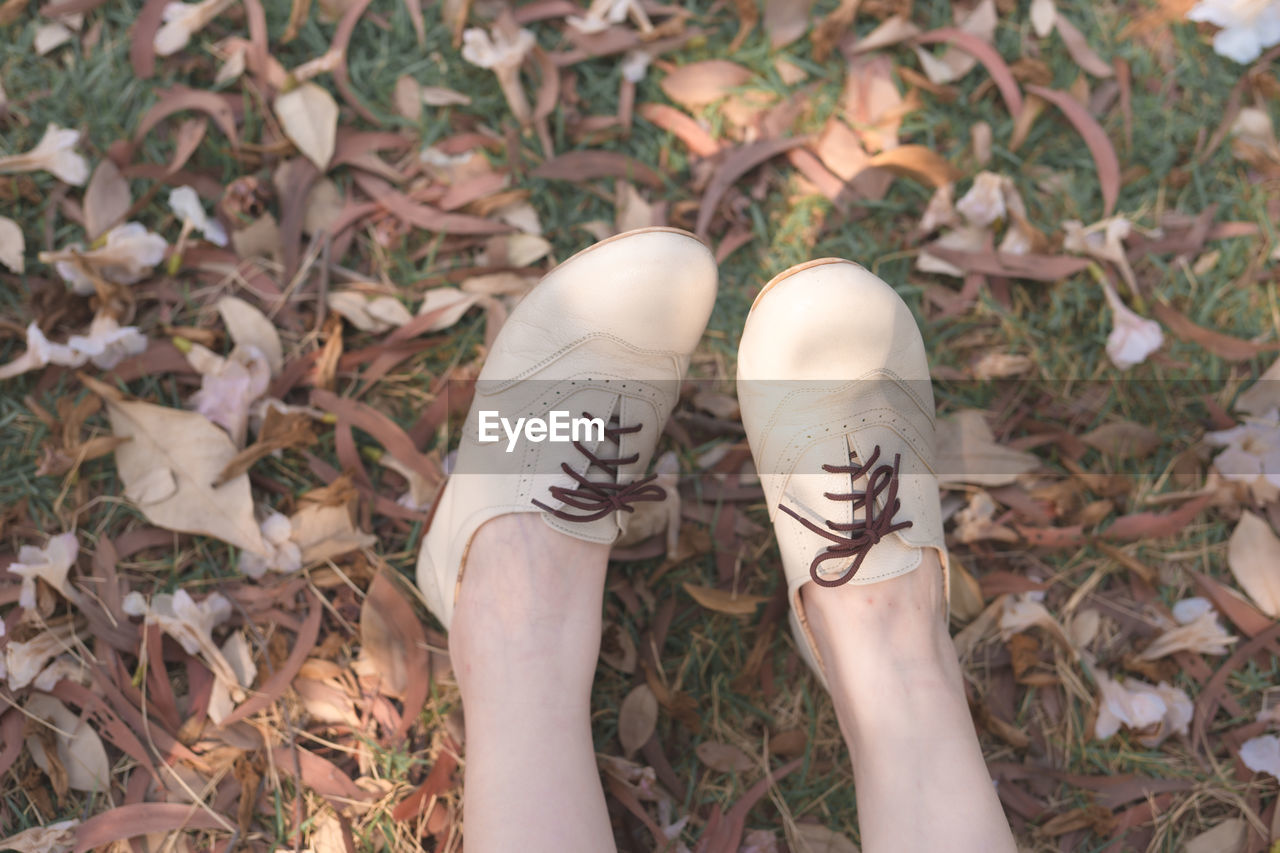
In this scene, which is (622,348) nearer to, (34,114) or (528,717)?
(528,717)

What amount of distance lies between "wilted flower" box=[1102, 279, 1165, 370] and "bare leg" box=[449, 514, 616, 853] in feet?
3.73

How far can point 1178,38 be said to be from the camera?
1.81 metres

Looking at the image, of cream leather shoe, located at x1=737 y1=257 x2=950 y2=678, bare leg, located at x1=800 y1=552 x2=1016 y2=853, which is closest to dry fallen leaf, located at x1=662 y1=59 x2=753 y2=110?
cream leather shoe, located at x1=737 y1=257 x2=950 y2=678

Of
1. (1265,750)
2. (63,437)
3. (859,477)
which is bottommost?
(1265,750)

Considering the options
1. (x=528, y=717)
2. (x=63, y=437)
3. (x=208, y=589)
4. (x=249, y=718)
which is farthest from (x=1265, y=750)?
(x=63, y=437)

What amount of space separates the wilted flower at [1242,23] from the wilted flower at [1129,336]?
0.64 meters

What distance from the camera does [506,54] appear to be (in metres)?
1.64

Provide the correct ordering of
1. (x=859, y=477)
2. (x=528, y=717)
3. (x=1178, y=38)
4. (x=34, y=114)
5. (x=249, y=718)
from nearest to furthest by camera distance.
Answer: (x=528, y=717) → (x=859, y=477) → (x=249, y=718) → (x=34, y=114) → (x=1178, y=38)

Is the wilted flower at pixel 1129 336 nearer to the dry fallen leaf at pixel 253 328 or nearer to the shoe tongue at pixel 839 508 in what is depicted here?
the shoe tongue at pixel 839 508

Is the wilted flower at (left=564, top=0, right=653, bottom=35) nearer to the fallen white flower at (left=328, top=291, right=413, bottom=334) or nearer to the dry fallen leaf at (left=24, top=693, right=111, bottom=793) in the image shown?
the fallen white flower at (left=328, top=291, right=413, bottom=334)

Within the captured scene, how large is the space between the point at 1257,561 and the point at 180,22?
2445 millimetres

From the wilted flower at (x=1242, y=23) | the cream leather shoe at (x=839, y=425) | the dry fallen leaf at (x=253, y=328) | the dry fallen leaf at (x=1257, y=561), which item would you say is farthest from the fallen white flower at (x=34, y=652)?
the wilted flower at (x=1242, y=23)

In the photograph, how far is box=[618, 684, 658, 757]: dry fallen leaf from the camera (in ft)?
4.96

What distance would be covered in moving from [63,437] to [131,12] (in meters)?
0.91
